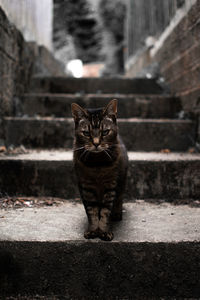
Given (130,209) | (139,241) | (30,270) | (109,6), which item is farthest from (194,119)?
(109,6)

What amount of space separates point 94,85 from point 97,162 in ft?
8.77

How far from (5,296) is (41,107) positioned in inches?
92.0

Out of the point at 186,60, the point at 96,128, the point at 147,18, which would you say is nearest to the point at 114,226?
the point at 96,128

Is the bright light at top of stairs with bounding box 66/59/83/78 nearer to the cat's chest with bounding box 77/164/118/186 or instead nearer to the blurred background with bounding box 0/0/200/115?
the blurred background with bounding box 0/0/200/115

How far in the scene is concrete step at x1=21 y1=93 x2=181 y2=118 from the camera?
3.22 meters

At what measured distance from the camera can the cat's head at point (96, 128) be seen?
1370 mm

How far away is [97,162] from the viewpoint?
141cm

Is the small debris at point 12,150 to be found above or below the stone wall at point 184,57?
below

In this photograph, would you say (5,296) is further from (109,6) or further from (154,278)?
(109,6)

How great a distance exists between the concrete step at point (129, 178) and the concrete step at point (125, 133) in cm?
63

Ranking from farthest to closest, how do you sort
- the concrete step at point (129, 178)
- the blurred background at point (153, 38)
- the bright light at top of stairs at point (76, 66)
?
the bright light at top of stairs at point (76, 66)
the blurred background at point (153, 38)
the concrete step at point (129, 178)

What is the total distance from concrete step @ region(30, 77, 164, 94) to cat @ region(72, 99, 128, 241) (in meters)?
2.50

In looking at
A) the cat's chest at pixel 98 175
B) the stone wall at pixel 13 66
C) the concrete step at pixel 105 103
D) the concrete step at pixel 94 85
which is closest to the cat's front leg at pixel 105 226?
the cat's chest at pixel 98 175

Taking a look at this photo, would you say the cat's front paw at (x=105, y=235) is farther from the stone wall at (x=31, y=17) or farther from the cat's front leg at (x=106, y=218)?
the stone wall at (x=31, y=17)
